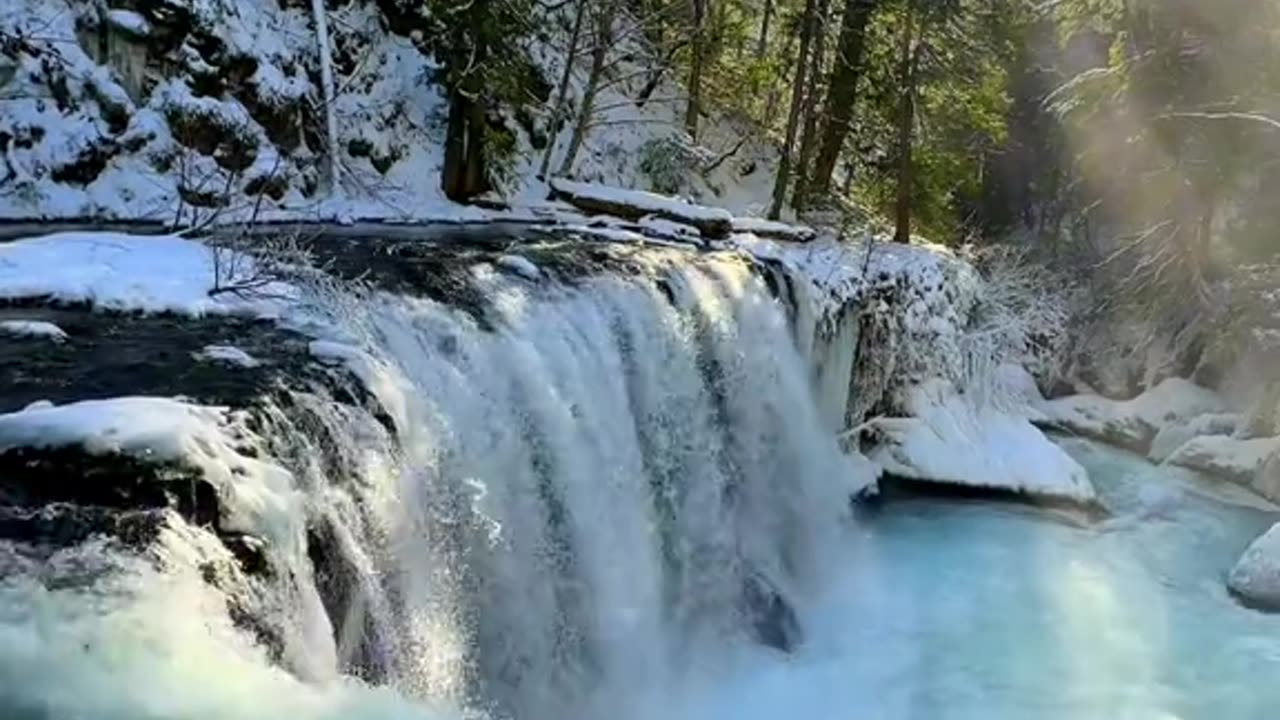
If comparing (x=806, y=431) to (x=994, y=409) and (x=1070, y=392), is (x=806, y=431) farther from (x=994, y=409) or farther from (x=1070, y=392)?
(x=1070, y=392)

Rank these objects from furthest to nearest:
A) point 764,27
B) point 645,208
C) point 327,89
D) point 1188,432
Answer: point 764,27 → point 1188,432 → point 327,89 → point 645,208

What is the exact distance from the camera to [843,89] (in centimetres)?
1733

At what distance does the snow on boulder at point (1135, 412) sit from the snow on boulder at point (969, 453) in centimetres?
271

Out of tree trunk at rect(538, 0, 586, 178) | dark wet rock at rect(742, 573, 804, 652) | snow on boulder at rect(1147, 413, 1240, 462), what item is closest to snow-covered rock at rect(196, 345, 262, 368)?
dark wet rock at rect(742, 573, 804, 652)

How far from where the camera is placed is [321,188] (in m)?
12.7

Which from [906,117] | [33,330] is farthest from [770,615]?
[906,117]

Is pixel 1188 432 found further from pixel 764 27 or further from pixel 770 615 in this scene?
pixel 764 27

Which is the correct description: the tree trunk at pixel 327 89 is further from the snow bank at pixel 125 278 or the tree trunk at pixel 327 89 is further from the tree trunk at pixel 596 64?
the snow bank at pixel 125 278

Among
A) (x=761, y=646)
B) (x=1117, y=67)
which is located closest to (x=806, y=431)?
(x=761, y=646)

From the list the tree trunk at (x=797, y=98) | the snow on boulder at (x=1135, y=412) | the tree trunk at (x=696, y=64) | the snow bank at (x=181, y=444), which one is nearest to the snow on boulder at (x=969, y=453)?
the snow on boulder at (x=1135, y=412)

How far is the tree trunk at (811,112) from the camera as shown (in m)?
15.7

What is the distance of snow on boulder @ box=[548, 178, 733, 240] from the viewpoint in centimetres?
1259

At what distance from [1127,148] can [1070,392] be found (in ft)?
11.2

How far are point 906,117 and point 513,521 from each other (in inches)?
406
